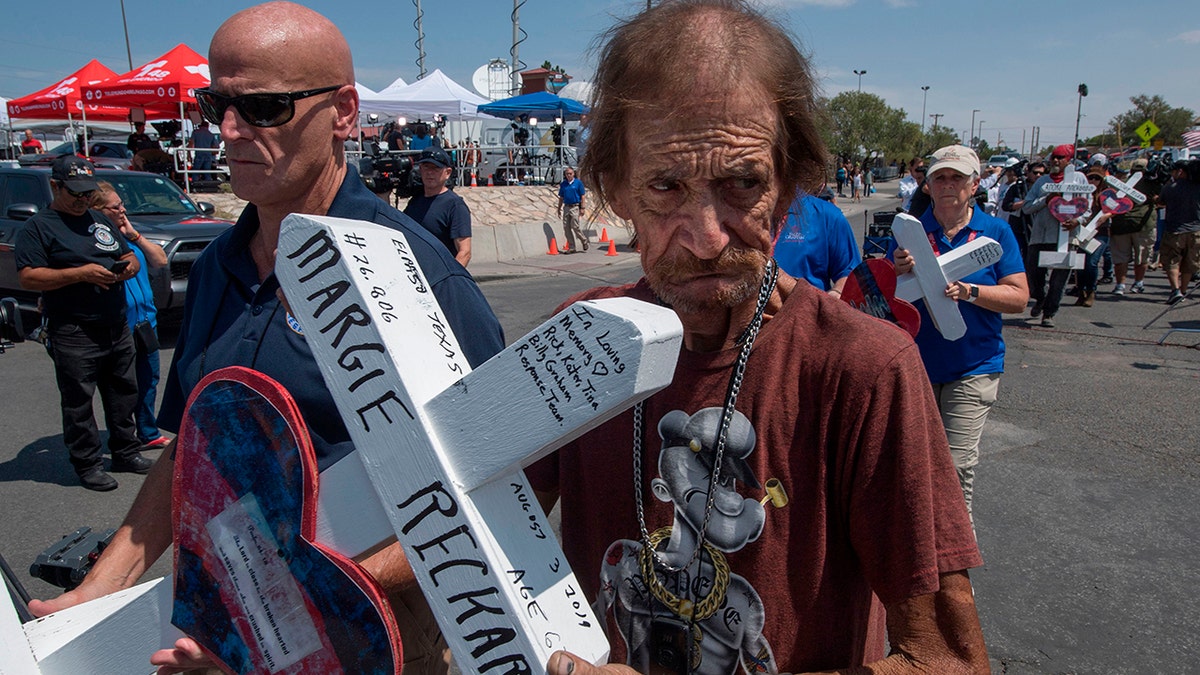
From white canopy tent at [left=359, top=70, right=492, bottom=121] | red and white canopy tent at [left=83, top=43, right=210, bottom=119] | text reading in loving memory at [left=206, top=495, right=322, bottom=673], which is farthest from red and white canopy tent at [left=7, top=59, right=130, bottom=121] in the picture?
text reading in loving memory at [left=206, top=495, right=322, bottom=673]

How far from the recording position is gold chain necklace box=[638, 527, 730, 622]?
117 centimetres

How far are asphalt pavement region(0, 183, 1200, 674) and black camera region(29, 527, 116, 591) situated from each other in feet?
8.19

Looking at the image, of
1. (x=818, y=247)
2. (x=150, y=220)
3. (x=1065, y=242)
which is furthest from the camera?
(x=150, y=220)

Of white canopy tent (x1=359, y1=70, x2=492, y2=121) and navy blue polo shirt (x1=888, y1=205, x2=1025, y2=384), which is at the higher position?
white canopy tent (x1=359, y1=70, x2=492, y2=121)

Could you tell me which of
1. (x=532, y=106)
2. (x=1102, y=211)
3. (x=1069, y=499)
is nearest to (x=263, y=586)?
(x=1069, y=499)

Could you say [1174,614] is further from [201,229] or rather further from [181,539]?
[201,229]

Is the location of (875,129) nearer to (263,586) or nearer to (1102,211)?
(1102,211)

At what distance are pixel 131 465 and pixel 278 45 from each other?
490cm

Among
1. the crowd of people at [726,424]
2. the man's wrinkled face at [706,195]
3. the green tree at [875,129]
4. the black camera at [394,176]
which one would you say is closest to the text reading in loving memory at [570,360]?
the crowd of people at [726,424]

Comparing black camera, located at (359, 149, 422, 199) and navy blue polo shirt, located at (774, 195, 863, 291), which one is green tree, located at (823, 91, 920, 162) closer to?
black camera, located at (359, 149, 422, 199)

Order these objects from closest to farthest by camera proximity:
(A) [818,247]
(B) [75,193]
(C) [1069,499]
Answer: (A) [818,247] < (C) [1069,499] < (B) [75,193]

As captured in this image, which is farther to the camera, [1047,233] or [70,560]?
[1047,233]

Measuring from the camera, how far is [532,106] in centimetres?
2177

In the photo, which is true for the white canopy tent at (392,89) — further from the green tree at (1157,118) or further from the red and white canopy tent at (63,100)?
the green tree at (1157,118)
